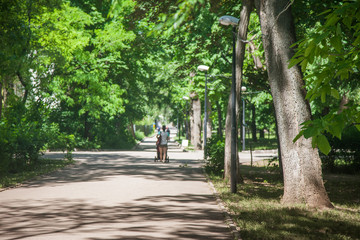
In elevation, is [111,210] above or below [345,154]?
below

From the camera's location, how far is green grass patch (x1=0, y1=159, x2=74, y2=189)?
14770 millimetres

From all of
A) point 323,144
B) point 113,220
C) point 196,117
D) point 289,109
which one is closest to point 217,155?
point 289,109

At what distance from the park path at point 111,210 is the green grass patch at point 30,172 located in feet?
2.02

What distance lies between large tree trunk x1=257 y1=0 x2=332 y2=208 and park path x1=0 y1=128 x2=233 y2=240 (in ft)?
6.16

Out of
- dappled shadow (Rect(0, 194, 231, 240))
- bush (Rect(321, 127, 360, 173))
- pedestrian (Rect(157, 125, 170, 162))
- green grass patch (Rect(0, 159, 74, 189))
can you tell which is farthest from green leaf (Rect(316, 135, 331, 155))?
pedestrian (Rect(157, 125, 170, 162))

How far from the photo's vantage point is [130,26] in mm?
18250

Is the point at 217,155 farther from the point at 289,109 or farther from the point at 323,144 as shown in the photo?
the point at 323,144

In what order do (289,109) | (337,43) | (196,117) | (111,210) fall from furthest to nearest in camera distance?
(196,117)
(289,109)
(111,210)
(337,43)

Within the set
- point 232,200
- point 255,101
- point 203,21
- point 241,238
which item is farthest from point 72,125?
point 241,238

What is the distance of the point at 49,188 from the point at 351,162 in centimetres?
1176

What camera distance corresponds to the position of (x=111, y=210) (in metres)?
9.73

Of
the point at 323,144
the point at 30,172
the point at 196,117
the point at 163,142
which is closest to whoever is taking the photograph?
the point at 323,144

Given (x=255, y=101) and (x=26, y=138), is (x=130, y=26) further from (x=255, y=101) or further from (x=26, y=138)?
(x=255, y=101)

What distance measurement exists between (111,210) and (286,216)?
347 centimetres
